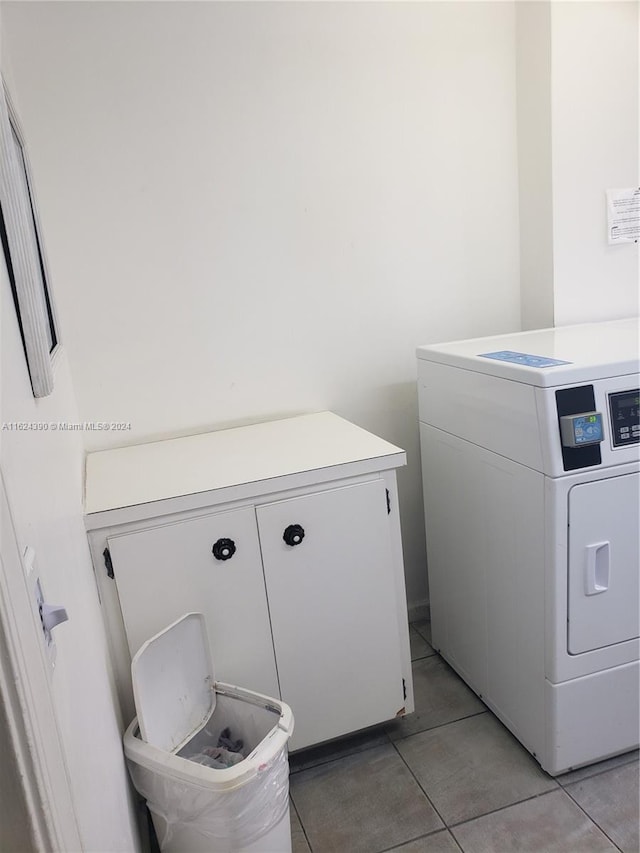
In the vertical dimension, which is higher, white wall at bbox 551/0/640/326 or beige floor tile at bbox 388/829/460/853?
white wall at bbox 551/0/640/326

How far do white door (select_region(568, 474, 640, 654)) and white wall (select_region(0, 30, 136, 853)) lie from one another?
1.12m

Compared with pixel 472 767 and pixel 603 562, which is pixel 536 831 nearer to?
pixel 472 767

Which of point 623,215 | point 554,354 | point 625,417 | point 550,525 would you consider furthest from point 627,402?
point 623,215

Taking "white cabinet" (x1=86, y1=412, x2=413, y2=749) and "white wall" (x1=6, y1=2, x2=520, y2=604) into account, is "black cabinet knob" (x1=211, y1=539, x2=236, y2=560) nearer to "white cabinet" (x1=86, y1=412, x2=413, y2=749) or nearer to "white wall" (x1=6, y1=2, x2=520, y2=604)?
"white cabinet" (x1=86, y1=412, x2=413, y2=749)

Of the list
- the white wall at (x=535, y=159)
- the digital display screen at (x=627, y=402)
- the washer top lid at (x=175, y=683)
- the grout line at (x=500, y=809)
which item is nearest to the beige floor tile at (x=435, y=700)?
the grout line at (x=500, y=809)

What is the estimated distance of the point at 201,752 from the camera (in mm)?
1528

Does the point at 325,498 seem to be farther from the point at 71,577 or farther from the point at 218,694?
the point at 71,577

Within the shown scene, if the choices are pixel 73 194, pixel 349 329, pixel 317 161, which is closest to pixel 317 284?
pixel 349 329

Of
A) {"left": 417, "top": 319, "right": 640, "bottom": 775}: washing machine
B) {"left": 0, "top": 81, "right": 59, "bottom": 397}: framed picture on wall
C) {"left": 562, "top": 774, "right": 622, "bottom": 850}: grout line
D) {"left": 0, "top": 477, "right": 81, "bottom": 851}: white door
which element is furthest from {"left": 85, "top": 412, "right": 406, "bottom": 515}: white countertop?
{"left": 562, "top": 774, "right": 622, "bottom": 850}: grout line

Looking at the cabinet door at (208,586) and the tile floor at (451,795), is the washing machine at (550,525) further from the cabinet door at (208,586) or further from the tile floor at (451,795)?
the cabinet door at (208,586)

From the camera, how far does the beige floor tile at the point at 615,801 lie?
150 centimetres

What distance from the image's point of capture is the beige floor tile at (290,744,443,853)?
5.15ft

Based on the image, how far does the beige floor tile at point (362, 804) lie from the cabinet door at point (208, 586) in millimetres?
358

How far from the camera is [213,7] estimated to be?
1826 mm
